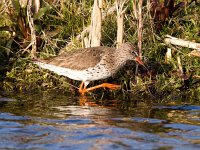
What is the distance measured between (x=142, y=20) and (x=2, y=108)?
2.80m

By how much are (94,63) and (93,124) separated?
6.65 feet

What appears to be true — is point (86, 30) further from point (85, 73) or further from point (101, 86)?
point (101, 86)

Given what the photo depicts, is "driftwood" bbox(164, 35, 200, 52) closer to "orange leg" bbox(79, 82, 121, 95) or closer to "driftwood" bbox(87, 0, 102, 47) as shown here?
"driftwood" bbox(87, 0, 102, 47)

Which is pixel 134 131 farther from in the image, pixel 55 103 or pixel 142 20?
pixel 142 20

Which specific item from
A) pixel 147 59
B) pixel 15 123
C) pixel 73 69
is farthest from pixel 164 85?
pixel 15 123

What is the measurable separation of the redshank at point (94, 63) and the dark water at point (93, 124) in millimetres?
379

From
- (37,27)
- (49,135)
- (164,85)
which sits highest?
(37,27)

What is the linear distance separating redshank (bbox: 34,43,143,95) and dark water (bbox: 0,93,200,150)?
379mm

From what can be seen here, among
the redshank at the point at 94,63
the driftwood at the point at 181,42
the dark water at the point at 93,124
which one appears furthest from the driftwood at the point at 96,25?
the driftwood at the point at 181,42

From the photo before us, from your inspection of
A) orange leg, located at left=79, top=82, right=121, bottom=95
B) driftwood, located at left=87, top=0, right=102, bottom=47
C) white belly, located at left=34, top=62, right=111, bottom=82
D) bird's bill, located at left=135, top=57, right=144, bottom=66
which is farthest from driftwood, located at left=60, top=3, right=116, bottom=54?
bird's bill, located at left=135, top=57, right=144, bottom=66

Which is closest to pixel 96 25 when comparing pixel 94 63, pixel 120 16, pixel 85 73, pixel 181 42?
pixel 120 16

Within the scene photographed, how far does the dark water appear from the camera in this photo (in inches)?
297

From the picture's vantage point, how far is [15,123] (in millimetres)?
8461

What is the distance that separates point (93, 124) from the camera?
8.41 metres
